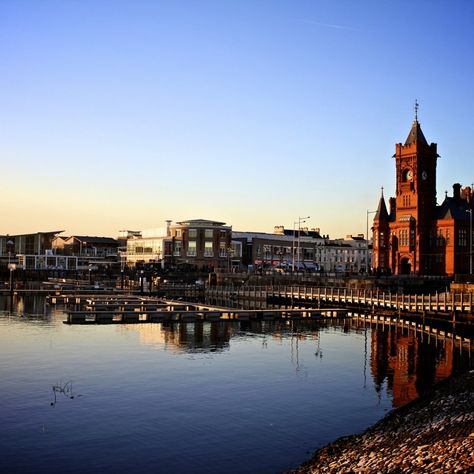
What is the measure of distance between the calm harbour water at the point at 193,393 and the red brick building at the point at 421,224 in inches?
2197

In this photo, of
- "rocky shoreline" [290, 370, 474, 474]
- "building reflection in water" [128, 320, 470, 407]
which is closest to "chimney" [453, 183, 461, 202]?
"building reflection in water" [128, 320, 470, 407]

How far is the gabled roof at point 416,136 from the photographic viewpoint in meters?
112

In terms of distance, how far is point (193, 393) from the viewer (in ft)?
98.0

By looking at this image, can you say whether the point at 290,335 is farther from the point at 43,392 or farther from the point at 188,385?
the point at 43,392

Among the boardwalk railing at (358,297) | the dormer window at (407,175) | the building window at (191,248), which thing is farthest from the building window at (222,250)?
the dormer window at (407,175)

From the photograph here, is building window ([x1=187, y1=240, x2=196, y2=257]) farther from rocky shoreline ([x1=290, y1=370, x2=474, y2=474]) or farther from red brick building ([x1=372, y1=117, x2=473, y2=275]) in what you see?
rocky shoreline ([x1=290, y1=370, x2=474, y2=474])

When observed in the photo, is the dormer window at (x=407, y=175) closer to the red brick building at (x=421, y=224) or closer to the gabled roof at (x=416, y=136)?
the red brick building at (x=421, y=224)

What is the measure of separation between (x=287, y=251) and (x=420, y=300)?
116 meters

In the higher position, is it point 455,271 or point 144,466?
point 455,271

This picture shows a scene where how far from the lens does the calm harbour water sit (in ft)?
69.2

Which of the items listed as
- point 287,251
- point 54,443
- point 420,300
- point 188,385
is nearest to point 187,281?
point 287,251

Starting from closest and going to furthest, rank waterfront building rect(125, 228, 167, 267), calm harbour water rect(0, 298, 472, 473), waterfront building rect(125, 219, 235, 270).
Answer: calm harbour water rect(0, 298, 472, 473) < waterfront building rect(125, 219, 235, 270) < waterfront building rect(125, 228, 167, 267)

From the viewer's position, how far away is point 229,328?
59.2 meters

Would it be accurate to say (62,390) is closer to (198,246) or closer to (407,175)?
(407,175)
